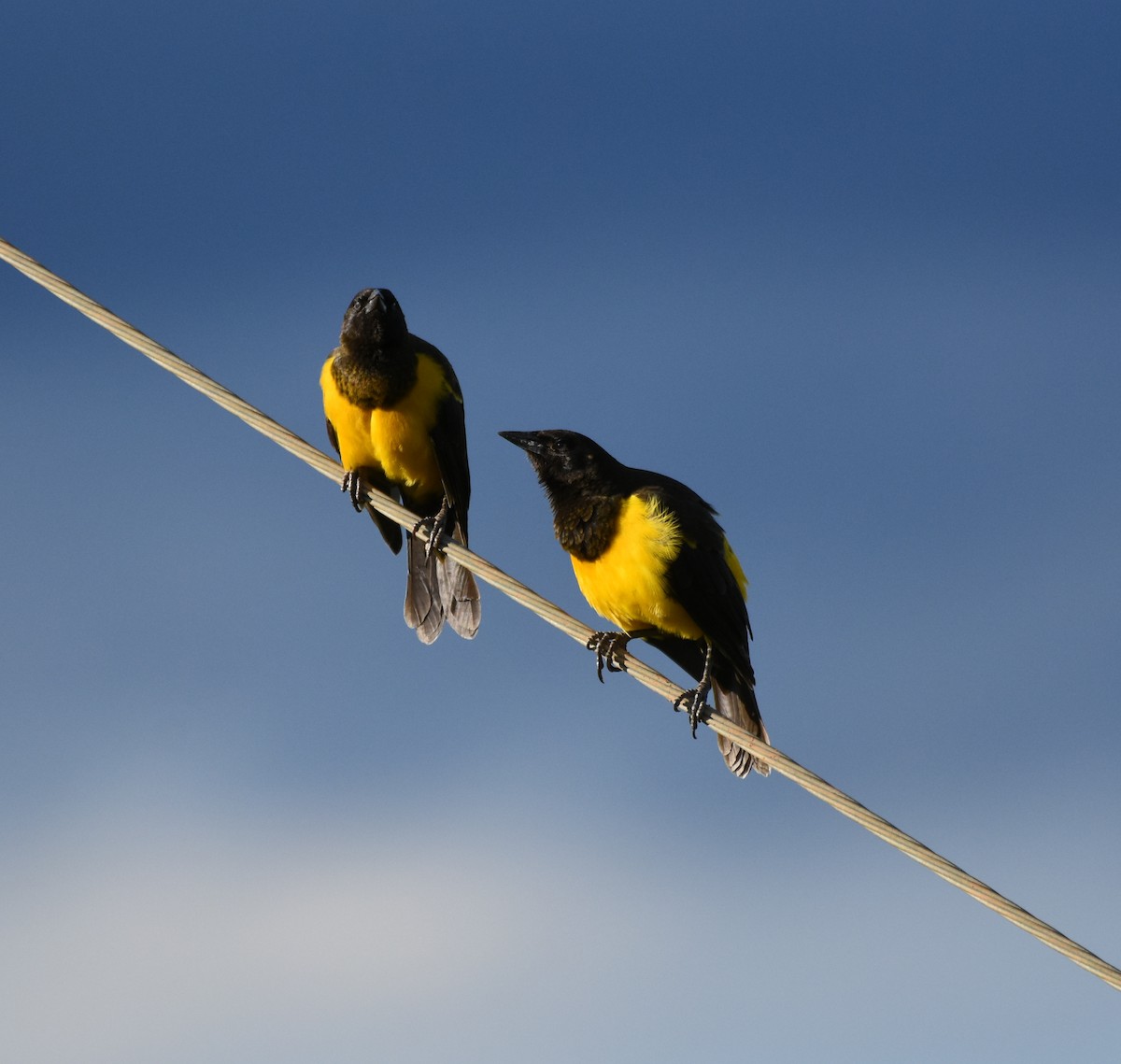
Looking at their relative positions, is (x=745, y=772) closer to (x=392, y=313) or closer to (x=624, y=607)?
(x=624, y=607)

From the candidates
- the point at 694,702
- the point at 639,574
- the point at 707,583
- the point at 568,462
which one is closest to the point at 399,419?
the point at 568,462

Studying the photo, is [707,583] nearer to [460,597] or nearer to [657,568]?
[657,568]

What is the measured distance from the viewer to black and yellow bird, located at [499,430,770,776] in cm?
747

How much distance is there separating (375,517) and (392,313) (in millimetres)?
1478

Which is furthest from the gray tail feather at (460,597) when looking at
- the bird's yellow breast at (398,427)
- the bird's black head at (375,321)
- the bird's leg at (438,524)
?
the bird's black head at (375,321)

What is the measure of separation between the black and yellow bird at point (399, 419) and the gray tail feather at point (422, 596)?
0.13 metres

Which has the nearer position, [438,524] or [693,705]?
[693,705]

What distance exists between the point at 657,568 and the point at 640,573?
10 cm

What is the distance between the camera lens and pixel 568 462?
7902 mm

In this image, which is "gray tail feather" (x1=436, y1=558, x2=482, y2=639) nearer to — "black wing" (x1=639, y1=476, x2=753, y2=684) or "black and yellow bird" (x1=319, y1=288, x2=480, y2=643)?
"black and yellow bird" (x1=319, y1=288, x2=480, y2=643)

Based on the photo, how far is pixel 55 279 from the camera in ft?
19.4

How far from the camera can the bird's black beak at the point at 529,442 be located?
26.5 ft

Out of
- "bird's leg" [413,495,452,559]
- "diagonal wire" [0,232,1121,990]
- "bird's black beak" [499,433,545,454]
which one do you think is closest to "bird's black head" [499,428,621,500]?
"bird's black beak" [499,433,545,454]

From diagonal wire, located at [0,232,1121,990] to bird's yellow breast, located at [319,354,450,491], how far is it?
1.24 metres
